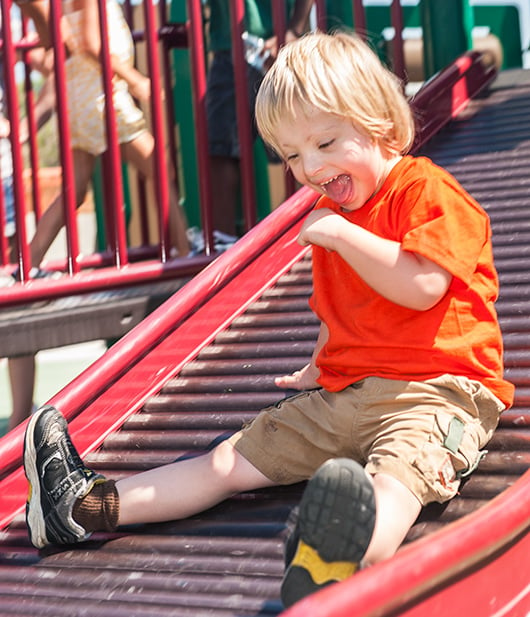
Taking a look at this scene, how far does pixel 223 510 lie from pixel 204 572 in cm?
27

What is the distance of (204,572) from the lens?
1.99 m

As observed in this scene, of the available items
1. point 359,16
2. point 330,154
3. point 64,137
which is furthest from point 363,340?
point 359,16

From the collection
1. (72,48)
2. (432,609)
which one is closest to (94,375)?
(432,609)

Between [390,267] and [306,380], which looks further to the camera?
[306,380]

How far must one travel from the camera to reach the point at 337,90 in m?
2.10

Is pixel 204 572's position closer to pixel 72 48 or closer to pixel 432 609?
pixel 432 609

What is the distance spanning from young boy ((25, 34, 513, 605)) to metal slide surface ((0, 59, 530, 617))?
8 cm

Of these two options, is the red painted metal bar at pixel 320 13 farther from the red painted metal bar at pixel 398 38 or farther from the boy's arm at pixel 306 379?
the boy's arm at pixel 306 379

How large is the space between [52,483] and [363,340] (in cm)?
73

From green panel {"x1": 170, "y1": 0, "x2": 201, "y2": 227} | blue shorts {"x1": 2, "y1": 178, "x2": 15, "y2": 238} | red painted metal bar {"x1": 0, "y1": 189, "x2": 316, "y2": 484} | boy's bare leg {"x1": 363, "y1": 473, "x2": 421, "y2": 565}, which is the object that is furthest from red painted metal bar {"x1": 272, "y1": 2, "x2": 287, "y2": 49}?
boy's bare leg {"x1": 363, "y1": 473, "x2": 421, "y2": 565}

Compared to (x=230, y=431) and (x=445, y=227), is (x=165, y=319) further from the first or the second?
(x=445, y=227)

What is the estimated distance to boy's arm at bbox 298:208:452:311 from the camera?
205 centimetres

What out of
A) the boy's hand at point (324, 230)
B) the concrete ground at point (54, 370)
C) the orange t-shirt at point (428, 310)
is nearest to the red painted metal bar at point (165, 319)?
the orange t-shirt at point (428, 310)

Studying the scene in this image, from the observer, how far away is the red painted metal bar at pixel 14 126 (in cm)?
339
